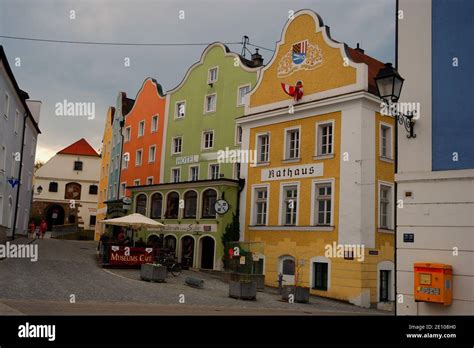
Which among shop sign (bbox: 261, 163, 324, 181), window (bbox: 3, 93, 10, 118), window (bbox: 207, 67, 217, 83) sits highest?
window (bbox: 207, 67, 217, 83)

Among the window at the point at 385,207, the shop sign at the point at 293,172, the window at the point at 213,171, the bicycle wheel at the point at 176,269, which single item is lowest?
the bicycle wheel at the point at 176,269

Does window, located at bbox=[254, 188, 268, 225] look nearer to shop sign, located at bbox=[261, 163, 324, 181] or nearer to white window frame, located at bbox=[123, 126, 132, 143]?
shop sign, located at bbox=[261, 163, 324, 181]

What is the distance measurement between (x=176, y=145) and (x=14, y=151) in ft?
33.5

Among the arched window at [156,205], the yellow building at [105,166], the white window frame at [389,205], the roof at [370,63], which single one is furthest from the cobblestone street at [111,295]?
the yellow building at [105,166]

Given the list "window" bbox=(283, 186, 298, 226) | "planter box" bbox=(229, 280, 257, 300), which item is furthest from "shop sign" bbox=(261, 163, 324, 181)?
"planter box" bbox=(229, 280, 257, 300)

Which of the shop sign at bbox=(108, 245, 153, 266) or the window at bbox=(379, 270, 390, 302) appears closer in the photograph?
the window at bbox=(379, 270, 390, 302)

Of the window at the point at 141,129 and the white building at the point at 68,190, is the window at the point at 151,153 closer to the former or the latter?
the window at the point at 141,129

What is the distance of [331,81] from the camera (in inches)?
985

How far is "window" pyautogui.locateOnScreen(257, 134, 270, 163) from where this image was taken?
2805 centimetres

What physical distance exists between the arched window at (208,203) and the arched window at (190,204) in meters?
0.78

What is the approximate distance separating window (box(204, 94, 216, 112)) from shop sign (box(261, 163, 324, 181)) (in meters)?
8.06

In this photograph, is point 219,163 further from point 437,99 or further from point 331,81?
point 437,99

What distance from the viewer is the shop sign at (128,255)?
83.3 feet
